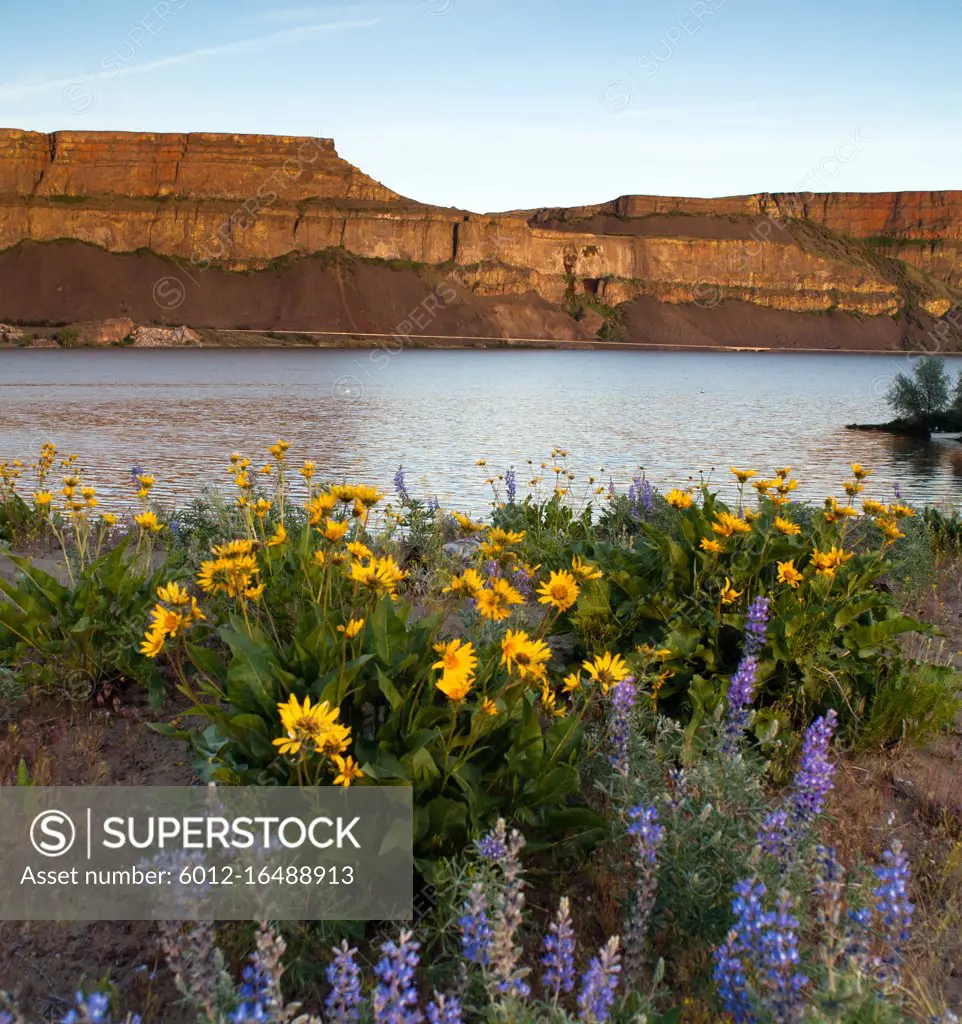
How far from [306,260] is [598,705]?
166939 millimetres

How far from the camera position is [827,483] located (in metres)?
21.5

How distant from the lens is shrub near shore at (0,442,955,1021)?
Answer: 2.40m

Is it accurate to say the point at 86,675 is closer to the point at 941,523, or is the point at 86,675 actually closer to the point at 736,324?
the point at 941,523

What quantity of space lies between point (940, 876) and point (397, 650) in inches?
85.7

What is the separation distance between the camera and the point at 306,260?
161 meters

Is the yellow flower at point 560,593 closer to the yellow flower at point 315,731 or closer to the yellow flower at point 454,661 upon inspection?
the yellow flower at point 454,661

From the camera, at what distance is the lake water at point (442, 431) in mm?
20516

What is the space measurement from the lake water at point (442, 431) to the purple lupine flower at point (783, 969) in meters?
12.4

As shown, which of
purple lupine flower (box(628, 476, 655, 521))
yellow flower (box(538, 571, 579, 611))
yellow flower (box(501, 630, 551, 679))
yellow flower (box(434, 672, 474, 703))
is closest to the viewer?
yellow flower (box(434, 672, 474, 703))

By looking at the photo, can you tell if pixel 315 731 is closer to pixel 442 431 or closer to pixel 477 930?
pixel 477 930

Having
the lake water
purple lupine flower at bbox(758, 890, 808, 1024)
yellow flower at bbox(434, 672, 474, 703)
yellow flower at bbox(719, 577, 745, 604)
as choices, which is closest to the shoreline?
the lake water

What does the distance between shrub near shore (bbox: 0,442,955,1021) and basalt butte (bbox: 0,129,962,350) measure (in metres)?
150

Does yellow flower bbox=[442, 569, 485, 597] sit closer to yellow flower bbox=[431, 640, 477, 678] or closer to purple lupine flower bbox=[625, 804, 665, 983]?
yellow flower bbox=[431, 640, 477, 678]

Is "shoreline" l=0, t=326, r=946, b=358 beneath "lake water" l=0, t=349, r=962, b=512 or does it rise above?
above
